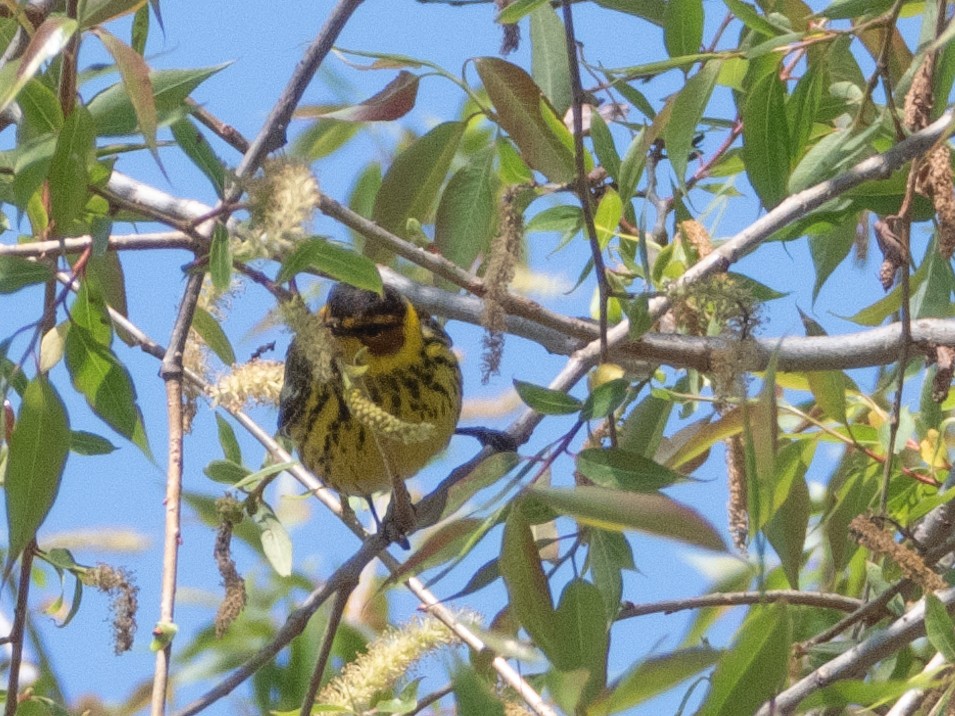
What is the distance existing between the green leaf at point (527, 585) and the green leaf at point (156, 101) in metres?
0.62

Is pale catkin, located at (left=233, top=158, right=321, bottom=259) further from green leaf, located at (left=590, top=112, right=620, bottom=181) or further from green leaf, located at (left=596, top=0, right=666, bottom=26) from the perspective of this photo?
green leaf, located at (left=596, top=0, right=666, bottom=26)

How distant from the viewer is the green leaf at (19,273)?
171 centimetres

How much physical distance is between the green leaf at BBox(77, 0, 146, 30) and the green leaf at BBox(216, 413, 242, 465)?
41.8 inches

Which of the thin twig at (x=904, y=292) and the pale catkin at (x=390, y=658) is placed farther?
the pale catkin at (x=390, y=658)

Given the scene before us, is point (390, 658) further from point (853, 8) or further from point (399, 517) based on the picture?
point (853, 8)

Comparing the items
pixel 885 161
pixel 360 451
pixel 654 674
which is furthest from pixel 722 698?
pixel 360 451

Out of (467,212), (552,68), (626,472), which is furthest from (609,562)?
(552,68)

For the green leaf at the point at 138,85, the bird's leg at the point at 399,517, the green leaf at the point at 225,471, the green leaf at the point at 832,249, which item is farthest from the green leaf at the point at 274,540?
the green leaf at the point at 138,85

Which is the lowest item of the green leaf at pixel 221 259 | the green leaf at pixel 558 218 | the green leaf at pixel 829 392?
the green leaf at pixel 829 392

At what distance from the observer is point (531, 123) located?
1.85 metres

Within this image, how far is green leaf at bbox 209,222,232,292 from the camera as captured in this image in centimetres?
132

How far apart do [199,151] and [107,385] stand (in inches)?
15.2

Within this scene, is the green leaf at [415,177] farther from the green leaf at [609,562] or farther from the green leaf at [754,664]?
the green leaf at [754,664]

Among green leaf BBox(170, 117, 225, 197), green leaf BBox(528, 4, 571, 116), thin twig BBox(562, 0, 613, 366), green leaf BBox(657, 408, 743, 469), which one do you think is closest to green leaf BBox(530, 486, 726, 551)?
thin twig BBox(562, 0, 613, 366)
